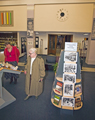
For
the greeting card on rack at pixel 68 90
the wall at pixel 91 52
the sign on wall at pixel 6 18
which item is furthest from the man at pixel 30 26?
the greeting card on rack at pixel 68 90

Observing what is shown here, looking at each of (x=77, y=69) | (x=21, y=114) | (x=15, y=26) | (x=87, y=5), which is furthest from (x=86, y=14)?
(x=21, y=114)

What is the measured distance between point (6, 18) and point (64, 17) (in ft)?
15.0

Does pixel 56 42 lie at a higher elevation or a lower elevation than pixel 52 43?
higher

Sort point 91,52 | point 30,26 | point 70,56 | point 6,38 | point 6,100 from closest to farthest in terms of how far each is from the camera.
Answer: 1. point 70,56
2. point 6,100
3. point 30,26
4. point 91,52
5. point 6,38

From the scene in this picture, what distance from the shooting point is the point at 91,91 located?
377 centimetres

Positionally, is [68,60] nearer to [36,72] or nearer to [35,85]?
[36,72]

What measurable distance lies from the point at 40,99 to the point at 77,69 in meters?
Answer: 1.52

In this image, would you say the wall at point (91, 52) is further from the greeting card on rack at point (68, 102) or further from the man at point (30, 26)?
the greeting card on rack at point (68, 102)

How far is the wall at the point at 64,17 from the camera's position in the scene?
7234 mm

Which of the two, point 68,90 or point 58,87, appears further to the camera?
point 58,87

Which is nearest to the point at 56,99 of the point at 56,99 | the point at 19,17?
the point at 56,99

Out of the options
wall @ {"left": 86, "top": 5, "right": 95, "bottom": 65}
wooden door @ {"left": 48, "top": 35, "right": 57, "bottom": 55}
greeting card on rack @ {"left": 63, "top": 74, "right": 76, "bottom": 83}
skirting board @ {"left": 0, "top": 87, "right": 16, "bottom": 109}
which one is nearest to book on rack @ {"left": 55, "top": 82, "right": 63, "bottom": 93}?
greeting card on rack @ {"left": 63, "top": 74, "right": 76, "bottom": 83}

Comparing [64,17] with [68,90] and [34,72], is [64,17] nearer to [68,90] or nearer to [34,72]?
[34,72]

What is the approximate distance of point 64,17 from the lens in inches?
294
